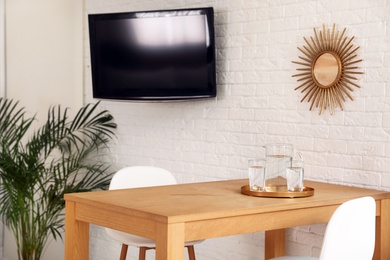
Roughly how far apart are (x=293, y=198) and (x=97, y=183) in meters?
2.51

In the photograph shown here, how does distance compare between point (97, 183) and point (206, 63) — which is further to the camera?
point (97, 183)

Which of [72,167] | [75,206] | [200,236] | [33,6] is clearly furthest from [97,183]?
[200,236]

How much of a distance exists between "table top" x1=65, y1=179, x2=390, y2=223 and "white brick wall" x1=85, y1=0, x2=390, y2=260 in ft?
0.95

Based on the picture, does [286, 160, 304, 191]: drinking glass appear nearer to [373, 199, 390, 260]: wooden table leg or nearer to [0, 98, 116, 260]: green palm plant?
[373, 199, 390, 260]: wooden table leg

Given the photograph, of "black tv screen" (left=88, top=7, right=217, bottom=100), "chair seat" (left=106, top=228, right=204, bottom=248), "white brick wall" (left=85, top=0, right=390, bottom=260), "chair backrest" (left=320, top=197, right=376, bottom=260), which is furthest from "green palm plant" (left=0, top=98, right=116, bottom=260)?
"chair backrest" (left=320, top=197, right=376, bottom=260)

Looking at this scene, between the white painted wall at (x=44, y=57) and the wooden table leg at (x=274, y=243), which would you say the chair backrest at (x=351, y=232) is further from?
the white painted wall at (x=44, y=57)

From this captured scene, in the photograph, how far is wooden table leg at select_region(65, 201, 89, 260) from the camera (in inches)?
125

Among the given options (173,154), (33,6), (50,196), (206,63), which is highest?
(33,6)

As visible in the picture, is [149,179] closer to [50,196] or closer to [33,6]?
[50,196]

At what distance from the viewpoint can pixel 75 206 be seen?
10.4 ft

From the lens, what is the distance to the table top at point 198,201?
275 centimetres

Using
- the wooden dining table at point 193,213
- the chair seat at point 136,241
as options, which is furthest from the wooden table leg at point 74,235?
the chair seat at point 136,241

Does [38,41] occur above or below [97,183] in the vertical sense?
above

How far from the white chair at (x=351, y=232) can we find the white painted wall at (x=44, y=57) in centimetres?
319
